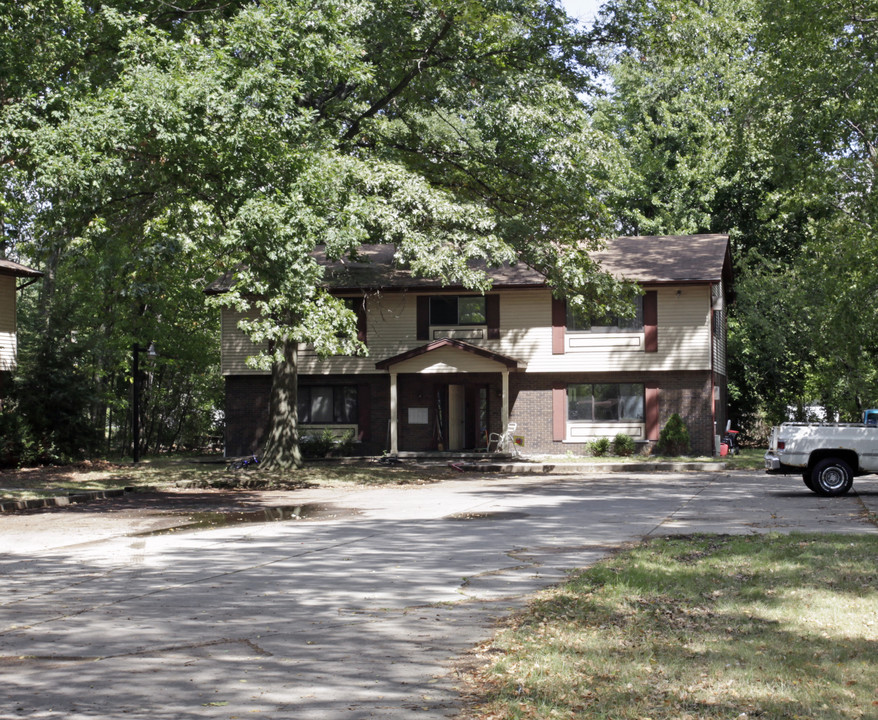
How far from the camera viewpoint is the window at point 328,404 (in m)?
36.2

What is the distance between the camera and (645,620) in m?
7.79

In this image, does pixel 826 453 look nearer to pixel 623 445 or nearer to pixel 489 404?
pixel 623 445

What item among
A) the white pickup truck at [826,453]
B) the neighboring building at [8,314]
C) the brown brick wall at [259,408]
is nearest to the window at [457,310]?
the brown brick wall at [259,408]

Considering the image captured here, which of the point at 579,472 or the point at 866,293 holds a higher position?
the point at 866,293

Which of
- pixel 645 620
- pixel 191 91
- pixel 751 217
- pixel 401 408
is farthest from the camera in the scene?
pixel 751 217

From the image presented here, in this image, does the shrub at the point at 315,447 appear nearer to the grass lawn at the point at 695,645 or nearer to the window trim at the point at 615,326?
the window trim at the point at 615,326

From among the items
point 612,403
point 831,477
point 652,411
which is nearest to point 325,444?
point 612,403

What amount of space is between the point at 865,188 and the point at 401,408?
16909 millimetres

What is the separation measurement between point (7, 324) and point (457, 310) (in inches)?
592

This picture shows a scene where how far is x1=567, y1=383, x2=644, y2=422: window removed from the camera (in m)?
34.3

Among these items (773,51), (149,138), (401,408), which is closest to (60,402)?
(401,408)

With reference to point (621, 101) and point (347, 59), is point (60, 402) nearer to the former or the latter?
point (347, 59)

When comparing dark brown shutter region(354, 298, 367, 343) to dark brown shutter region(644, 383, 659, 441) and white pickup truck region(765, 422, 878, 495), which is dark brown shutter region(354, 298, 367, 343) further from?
white pickup truck region(765, 422, 878, 495)

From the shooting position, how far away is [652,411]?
3394 centimetres
